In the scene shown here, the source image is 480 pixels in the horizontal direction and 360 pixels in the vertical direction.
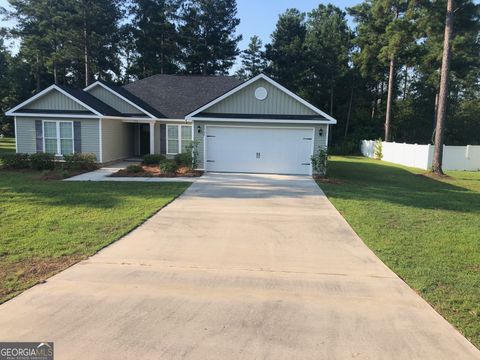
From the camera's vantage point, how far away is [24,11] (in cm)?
3719

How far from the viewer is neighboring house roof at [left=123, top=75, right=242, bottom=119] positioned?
70.2 ft

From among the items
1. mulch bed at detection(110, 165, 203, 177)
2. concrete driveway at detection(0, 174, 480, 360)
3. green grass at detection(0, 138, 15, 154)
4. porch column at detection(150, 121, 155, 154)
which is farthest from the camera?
green grass at detection(0, 138, 15, 154)

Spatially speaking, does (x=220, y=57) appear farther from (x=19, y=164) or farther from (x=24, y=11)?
(x=19, y=164)

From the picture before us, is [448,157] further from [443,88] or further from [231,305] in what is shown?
[231,305]

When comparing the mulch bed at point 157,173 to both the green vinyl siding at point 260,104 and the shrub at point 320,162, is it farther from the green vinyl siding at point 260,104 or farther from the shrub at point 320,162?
the shrub at point 320,162

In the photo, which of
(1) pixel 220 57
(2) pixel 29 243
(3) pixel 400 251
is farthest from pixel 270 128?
(1) pixel 220 57

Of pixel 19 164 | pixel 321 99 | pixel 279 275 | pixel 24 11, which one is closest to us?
pixel 279 275

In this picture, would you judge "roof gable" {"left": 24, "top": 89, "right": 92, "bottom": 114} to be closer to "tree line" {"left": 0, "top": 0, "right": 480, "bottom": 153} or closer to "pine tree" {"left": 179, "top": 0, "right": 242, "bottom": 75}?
"tree line" {"left": 0, "top": 0, "right": 480, "bottom": 153}

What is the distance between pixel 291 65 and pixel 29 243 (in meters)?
39.2

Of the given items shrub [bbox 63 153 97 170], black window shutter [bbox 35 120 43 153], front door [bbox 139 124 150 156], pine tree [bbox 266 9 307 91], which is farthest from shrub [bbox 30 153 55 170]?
pine tree [bbox 266 9 307 91]

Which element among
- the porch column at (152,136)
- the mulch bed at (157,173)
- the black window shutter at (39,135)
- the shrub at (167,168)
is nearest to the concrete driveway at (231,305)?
the mulch bed at (157,173)

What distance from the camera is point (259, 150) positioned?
16219 mm

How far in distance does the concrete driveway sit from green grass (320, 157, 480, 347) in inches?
10.9

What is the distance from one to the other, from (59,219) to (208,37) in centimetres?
3696
